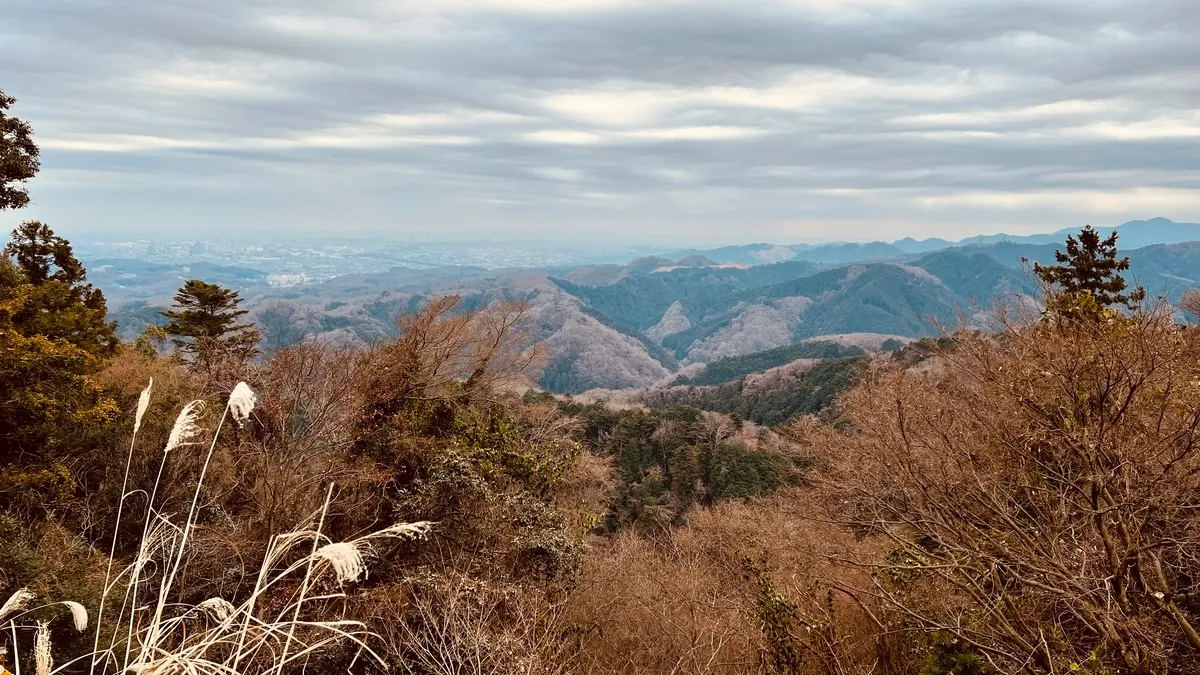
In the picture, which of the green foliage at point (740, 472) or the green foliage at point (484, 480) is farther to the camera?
the green foliage at point (740, 472)

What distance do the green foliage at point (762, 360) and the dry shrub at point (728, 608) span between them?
13507 centimetres

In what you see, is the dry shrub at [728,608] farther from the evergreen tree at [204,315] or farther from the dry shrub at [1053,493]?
the evergreen tree at [204,315]

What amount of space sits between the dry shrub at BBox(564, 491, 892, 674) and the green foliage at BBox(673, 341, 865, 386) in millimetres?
135070

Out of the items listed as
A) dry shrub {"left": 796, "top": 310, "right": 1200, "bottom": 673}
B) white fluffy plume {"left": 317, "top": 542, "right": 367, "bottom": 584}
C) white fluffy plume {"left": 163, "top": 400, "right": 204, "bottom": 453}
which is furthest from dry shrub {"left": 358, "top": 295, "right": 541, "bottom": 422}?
white fluffy plume {"left": 317, "top": 542, "right": 367, "bottom": 584}

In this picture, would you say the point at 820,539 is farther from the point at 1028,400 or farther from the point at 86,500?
the point at 86,500

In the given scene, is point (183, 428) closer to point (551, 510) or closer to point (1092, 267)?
point (551, 510)

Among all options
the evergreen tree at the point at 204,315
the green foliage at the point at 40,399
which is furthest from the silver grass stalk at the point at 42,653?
the evergreen tree at the point at 204,315

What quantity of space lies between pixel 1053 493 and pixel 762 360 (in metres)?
152

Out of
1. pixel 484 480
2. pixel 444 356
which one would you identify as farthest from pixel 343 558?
pixel 444 356

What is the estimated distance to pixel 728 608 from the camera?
37.0ft

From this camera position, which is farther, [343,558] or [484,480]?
[484,480]

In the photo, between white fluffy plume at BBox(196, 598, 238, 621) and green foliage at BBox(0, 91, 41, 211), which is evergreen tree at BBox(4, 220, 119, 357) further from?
white fluffy plume at BBox(196, 598, 238, 621)

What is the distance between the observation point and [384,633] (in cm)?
1021

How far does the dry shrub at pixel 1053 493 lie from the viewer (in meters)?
6.45
